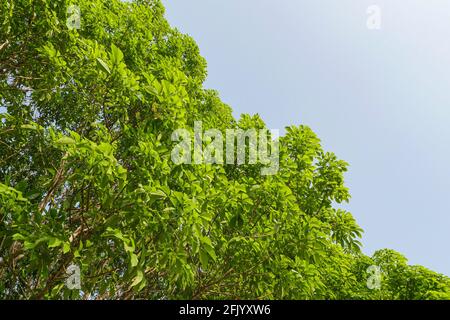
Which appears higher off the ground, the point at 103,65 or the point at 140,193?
the point at 103,65

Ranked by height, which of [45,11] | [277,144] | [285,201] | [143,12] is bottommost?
[285,201]

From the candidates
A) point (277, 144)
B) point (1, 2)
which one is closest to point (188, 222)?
point (277, 144)

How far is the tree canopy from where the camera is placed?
4.89 meters

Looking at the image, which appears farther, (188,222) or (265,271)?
(265,271)

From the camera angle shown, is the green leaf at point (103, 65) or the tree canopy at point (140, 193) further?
the green leaf at point (103, 65)

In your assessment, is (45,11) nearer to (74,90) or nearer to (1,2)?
(1,2)

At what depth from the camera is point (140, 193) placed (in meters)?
4.75

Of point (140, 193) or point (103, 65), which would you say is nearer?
point (140, 193)

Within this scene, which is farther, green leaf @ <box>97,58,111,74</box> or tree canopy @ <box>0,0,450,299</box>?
green leaf @ <box>97,58,111,74</box>

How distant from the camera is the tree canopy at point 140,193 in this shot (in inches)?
193

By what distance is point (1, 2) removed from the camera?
21.1 ft

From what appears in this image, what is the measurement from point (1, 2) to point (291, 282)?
6403 mm
